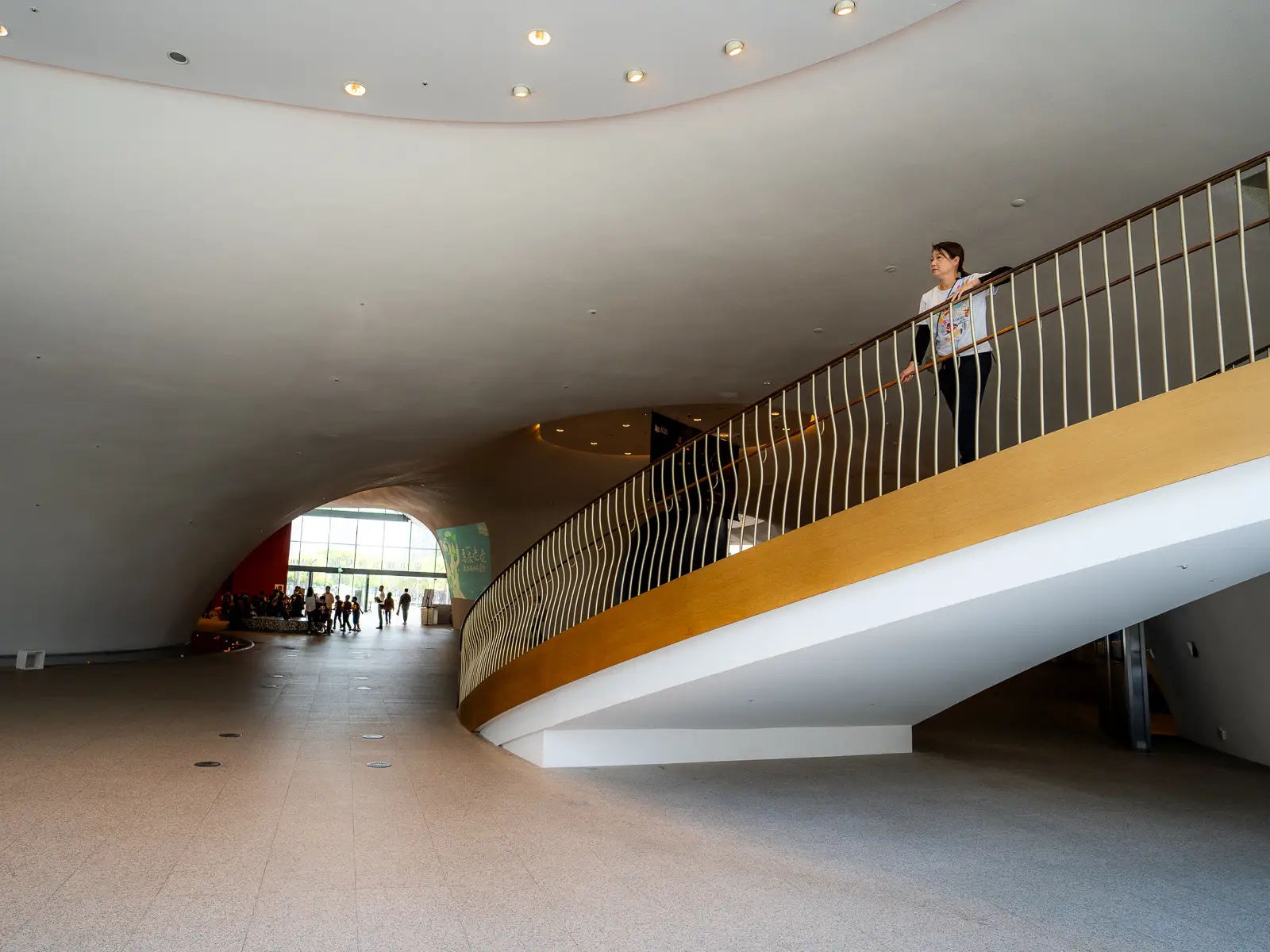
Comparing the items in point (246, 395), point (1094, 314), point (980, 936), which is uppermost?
point (1094, 314)

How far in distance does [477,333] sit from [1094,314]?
6.88 meters

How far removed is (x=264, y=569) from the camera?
3238 cm

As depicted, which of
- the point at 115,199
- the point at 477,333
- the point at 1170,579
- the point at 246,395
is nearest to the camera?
the point at 1170,579

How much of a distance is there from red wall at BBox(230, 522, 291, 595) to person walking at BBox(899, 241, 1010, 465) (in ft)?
98.9

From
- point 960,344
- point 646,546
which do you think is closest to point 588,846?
point 646,546

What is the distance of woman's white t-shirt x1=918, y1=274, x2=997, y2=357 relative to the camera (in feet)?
17.0

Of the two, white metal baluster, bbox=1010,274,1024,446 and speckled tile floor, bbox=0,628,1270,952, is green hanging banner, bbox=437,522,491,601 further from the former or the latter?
white metal baluster, bbox=1010,274,1024,446

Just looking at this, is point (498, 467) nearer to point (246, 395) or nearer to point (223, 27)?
point (246, 395)

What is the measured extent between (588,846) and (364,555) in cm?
4140

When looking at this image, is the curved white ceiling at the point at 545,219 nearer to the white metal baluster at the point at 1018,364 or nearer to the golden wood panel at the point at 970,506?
the white metal baluster at the point at 1018,364

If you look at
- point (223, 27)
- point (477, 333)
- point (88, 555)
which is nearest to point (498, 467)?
point (88, 555)

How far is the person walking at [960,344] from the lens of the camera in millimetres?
5160

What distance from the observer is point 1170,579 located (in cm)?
497

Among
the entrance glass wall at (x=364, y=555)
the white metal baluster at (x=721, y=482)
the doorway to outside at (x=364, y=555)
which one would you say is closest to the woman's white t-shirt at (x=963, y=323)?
the white metal baluster at (x=721, y=482)
